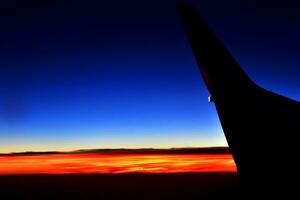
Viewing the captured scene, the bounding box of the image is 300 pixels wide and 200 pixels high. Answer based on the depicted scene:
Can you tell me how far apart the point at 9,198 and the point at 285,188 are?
20715mm

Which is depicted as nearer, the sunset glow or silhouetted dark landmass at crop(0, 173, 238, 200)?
silhouetted dark landmass at crop(0, 173, 238, 200)

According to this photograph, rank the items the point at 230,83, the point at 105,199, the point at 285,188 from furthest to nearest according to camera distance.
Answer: the point at 105,199 < the point at 230,83 < the point at 285,188

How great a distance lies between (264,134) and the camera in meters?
4.48

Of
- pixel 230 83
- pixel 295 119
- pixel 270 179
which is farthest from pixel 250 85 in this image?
pixel 270 179

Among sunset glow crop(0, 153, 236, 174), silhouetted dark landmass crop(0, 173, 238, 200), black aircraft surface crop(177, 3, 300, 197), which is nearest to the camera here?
black aircraft surface crop(177, 3, 300, 197)

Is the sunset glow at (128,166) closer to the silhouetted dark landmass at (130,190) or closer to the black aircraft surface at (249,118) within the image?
the silhouetted dark landmass at (130,190)

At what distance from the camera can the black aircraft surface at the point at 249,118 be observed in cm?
441

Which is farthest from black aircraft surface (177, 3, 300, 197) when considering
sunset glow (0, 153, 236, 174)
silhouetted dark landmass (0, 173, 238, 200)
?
sunset glow (0, 153, 236, 174)

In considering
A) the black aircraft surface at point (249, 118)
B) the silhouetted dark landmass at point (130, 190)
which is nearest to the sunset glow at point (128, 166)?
the silhouetted dark landmass at point (130, 190)

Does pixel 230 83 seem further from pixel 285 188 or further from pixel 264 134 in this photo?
pixel 285 188

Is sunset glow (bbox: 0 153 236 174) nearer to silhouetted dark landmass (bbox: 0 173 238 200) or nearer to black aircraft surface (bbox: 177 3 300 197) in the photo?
silhouetted dark landmass (bbox: 0 173 238 200)

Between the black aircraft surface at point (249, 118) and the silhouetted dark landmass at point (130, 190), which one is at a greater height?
the black aircraft surface at point (249, 118)

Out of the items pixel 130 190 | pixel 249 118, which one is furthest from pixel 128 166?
pixel 249 118

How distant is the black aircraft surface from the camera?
4.41 m
